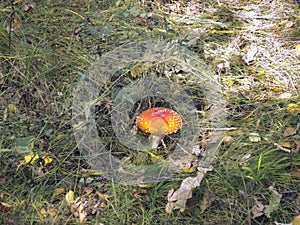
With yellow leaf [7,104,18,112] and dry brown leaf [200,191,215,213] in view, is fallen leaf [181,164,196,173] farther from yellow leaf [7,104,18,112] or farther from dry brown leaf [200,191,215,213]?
yellow leaf [7,104,18,112]

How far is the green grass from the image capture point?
2.01m

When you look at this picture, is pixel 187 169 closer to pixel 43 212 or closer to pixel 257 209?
pixel 257 209

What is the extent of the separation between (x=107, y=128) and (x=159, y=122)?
421 millimetres

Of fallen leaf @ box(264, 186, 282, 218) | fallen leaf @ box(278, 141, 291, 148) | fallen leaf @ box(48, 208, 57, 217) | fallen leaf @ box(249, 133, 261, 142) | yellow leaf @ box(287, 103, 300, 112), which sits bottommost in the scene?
fallen leaf @ box(48, 208, 57, 217)

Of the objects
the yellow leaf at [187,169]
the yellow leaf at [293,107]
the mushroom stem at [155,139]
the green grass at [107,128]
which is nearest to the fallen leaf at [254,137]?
the green grass at [107,128]

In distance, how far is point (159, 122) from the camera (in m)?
2.23

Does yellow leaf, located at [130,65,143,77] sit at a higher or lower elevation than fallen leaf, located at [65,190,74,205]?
higher

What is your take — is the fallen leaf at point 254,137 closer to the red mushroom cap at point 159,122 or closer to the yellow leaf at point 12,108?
the red mushroom cap at point 159,122

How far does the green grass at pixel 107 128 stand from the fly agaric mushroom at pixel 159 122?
0.28 metres

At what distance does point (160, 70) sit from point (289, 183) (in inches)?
49.3

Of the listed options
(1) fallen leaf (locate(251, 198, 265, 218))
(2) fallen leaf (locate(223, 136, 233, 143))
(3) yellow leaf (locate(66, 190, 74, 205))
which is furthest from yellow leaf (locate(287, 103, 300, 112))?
(3) yellow leaf (locate(66, 190, 74, 205))

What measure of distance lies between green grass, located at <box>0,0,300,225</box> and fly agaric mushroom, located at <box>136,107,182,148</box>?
28 cm

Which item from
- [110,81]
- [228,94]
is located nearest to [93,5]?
[110,81]

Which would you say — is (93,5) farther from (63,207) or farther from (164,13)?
(63,207)
